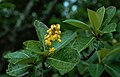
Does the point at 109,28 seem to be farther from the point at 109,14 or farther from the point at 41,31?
the point at 41,31

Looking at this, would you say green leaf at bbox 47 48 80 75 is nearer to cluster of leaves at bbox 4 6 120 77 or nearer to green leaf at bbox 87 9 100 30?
cluster of leaves at bbox 4 6 120 77

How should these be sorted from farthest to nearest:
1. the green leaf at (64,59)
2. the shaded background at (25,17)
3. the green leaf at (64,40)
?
the shaded background at (25,17) < the green leaf at (64,40) < the green leaf at (64,59)

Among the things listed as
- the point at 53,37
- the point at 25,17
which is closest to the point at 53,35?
the point at 53,37

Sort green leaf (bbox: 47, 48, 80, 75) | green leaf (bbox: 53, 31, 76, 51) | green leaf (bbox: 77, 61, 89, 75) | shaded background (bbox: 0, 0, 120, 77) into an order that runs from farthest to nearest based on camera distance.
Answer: shaded background (bbox: 0, 0, 120, 77) → green leaf (bbox: 77, 61, 89, 75) → green leaf (bbox: 53, 31, 76, 51) → green leaf (bbox: 47, 48, 80, 75)

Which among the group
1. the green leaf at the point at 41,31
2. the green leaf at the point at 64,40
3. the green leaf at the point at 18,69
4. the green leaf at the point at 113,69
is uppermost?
the green leaf at the point at 41,31

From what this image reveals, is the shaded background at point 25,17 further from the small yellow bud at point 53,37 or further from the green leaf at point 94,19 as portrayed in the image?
the small yellow bud at point 53,37

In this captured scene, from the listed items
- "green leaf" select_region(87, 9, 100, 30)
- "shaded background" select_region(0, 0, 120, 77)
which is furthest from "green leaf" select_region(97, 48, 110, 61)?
"shaded background" select_region(0, 0, 120, 77)

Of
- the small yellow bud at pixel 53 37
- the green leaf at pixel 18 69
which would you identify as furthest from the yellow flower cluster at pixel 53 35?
the green leaf at pixel 18 69
